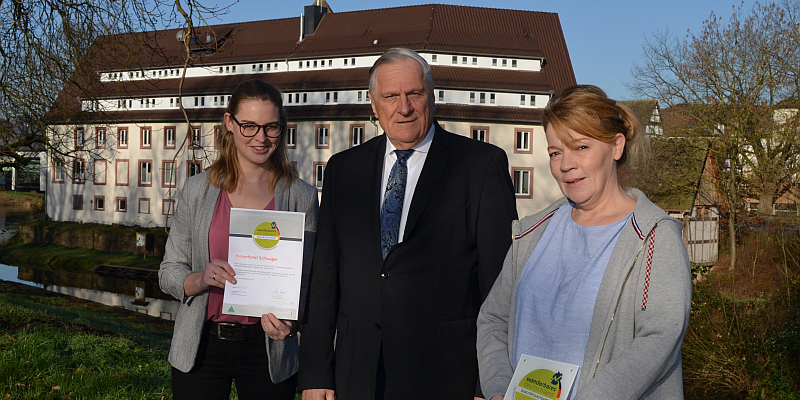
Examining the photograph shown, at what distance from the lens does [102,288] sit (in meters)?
28.7

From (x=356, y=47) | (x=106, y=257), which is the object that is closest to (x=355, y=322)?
(x=106, y=257)

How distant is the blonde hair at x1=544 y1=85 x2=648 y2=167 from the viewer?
2387 mm

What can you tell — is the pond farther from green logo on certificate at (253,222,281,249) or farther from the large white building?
green logo on certificate at (253,222,281,249)

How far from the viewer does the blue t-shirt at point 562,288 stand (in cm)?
231

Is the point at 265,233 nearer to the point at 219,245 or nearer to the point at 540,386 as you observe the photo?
the point at 219,245

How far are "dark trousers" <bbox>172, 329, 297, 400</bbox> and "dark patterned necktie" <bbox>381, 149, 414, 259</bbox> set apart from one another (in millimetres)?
940

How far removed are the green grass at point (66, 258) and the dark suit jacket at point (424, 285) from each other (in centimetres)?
3220

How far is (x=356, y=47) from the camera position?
44562mm

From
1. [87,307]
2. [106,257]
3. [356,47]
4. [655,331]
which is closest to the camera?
[655,331]

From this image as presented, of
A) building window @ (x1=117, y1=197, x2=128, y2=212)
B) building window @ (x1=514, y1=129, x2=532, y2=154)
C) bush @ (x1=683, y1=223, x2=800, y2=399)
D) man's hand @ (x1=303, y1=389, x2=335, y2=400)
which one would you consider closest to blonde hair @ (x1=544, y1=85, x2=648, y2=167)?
man's hand @ (x1=303, y1=389, x2=335, y2=400)

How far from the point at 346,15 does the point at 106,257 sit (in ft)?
80.4

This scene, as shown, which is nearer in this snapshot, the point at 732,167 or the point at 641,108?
the point at 732,167

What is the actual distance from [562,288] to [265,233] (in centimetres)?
160

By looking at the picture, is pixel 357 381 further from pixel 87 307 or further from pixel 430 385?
pixel 87 307
